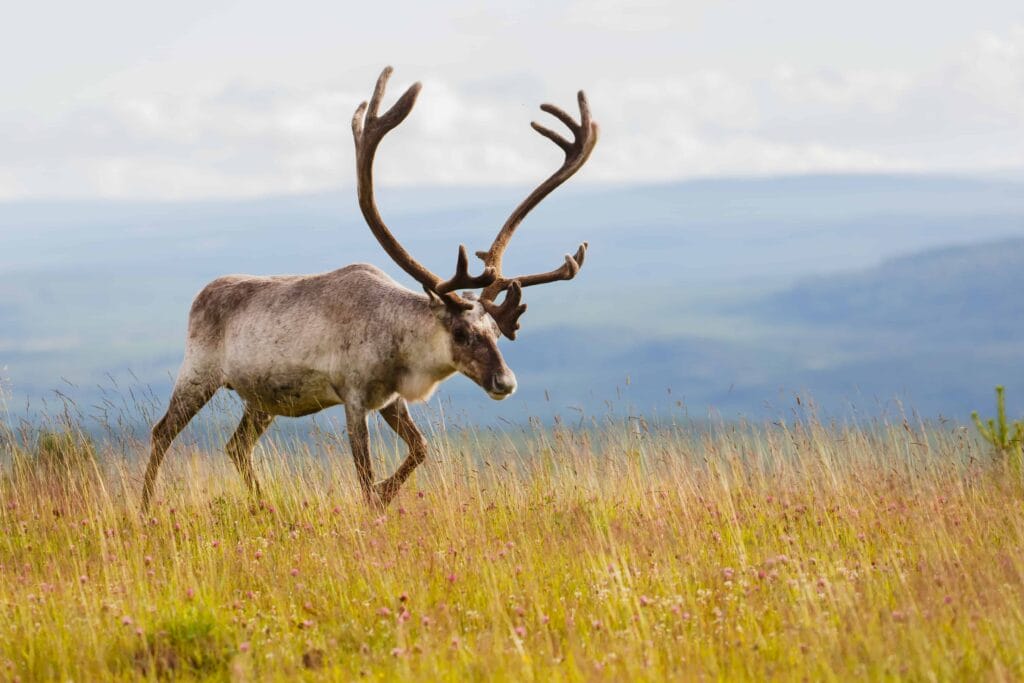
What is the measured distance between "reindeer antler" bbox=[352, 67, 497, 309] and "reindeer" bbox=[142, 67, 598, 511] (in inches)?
0.4

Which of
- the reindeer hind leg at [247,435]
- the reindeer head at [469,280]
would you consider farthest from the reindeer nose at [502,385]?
the reindeer hind leg at [247,435]

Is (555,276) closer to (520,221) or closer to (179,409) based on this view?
(520,221)

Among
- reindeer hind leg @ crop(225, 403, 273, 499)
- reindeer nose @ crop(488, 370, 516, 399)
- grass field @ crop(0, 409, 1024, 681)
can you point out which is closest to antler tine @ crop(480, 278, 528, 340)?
reindeer nose @ crop(488, 370, 516, 399)

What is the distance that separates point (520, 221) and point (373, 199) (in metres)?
1.42

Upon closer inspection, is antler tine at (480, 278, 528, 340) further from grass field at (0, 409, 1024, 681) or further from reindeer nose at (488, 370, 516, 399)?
grass field at (0, 409, 1024, 681)

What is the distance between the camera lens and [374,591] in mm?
6863

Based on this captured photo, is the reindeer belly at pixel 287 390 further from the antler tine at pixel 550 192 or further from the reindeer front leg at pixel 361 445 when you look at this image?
the antler tine at pixel 550 192

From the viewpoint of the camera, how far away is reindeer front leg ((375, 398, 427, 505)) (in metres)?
9.94

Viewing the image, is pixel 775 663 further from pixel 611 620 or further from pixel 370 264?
pixel 370 264

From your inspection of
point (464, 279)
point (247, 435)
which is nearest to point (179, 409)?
point (247, 435)

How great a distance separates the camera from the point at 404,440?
1030 cm

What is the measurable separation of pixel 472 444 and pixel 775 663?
549cm

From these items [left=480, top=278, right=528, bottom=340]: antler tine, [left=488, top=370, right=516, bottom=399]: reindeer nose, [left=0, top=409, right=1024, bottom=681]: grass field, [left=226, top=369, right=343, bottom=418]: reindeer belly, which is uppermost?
[left=480, top=278, right=528, bottom=340]: antler tine

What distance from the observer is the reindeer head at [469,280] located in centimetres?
951
